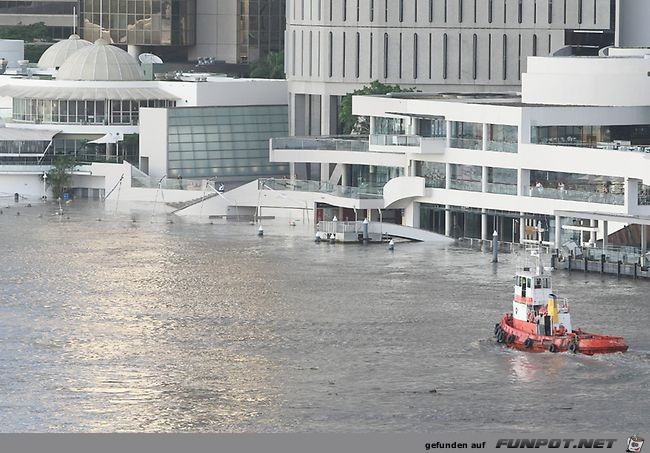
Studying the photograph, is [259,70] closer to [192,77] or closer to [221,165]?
[192,77]

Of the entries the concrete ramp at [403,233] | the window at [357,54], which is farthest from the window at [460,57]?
the concrete ramp at [403,233]

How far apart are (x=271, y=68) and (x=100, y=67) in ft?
76.1

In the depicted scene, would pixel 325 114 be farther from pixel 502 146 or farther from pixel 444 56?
pixel 502 146

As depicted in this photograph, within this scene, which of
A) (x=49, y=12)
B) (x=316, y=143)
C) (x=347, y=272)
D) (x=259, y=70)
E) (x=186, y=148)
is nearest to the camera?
(x=347, y=272)

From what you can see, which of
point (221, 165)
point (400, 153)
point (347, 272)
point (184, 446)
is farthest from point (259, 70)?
point (184, 446)

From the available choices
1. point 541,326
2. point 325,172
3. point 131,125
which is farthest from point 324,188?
point 541,326

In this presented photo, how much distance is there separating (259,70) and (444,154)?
44117 mm

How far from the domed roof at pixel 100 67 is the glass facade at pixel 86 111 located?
113 centimetres

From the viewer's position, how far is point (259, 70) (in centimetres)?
12938

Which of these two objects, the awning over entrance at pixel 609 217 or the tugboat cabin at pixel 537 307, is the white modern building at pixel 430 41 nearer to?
the awning over entrance at pixel 609 217

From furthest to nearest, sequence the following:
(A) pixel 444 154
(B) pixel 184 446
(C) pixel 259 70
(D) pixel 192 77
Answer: (C) pixel 259 70, (D) pixel 192 77, (A) pixel 444 154, (B) pixel 184 446

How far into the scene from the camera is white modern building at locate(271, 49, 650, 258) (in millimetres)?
80000

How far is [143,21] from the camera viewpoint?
13950cm

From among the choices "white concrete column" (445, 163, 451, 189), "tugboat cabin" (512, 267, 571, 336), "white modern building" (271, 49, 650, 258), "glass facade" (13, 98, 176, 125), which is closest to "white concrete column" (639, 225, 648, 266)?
"white modern building" (271, 49, 650, 258)
